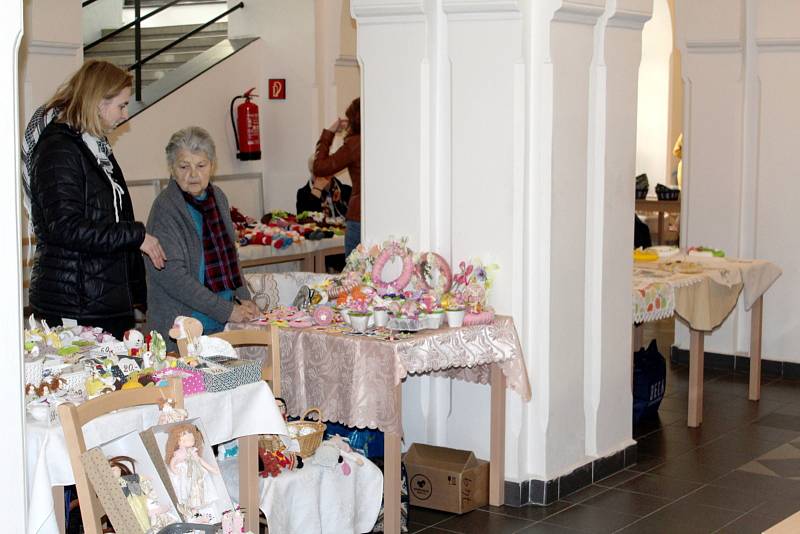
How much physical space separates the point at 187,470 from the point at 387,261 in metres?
2.29

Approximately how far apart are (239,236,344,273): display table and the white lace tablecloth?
282 centimetres

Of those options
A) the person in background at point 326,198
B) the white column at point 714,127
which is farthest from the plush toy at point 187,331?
the person in background at point 326,198

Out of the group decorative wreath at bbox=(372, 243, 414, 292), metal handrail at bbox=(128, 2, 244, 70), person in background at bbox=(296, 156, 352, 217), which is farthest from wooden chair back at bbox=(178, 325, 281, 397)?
metal handrail at bbox=(128, 2, 244, 70)

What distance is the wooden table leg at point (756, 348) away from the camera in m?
8.16

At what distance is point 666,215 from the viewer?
17594 millimetres

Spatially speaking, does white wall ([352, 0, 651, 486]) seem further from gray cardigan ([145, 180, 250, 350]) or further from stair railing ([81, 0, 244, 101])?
stair railing ([81, 0, 244, 101])

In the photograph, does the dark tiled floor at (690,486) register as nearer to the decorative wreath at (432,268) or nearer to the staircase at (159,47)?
the decorative wreath at (432,268)

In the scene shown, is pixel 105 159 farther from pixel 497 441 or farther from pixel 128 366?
pixel 497 441

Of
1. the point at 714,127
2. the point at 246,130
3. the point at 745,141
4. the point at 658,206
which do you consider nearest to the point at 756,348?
the point at 745,141

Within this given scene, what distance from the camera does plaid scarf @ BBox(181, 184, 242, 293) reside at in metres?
5.56

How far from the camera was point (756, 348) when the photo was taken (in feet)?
26.8

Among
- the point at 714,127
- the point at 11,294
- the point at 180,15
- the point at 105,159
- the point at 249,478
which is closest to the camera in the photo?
the point at 11,294

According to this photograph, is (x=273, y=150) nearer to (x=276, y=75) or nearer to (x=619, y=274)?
(x=276, y=75)

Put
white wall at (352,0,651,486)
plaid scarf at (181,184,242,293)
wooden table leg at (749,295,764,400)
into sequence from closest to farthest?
plaid scarf at (181,184,242,293) < white wall at (352,0,651,486) < wooden table leg at (749,295,764,400)
